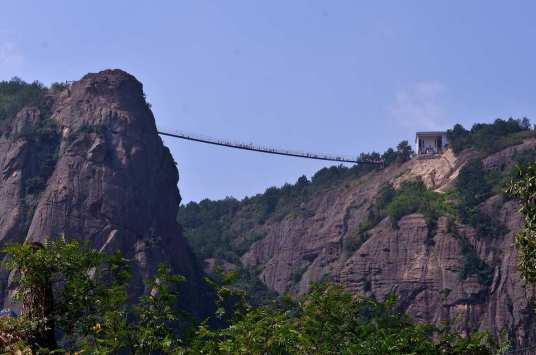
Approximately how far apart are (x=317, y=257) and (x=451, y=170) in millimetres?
17768

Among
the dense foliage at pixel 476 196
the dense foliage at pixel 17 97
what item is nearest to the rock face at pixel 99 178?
the dense foliage at pixel 17 97

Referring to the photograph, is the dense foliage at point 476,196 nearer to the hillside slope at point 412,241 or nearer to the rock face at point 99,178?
the hillside slope at point 412,241

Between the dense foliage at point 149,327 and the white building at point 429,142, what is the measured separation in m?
124

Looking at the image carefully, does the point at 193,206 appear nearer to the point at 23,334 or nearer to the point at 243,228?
the point at 243,228

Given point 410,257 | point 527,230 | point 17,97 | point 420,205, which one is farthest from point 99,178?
point 527,230

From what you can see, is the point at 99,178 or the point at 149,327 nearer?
the point at 149,327

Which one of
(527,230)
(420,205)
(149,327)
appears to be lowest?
(149,327)

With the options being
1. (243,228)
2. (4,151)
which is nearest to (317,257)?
(243,228)

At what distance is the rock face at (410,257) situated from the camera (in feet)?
384

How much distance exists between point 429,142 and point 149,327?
12741 cm

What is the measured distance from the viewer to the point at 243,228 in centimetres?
16425

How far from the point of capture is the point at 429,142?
14925 centimetres

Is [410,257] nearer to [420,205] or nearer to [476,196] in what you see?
[420,205]

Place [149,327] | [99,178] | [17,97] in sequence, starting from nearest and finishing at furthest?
[149,327] < [99,178] < [17,97]
